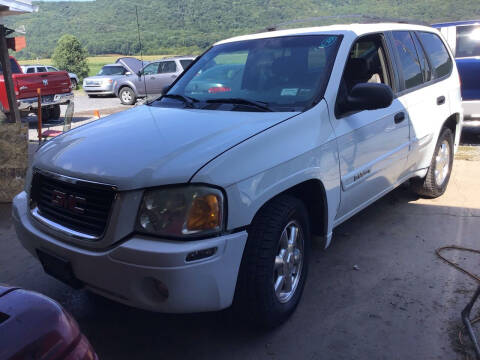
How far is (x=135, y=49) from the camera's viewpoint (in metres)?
4.66

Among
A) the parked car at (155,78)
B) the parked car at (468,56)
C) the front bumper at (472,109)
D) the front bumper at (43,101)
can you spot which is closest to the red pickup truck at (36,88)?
the front bumper at (43,101)

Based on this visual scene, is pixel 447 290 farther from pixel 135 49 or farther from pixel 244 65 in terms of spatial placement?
pixel 135 49

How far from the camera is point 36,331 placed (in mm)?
1212

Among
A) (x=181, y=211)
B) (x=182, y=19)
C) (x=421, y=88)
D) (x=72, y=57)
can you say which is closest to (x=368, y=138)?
(x=421, y=88)

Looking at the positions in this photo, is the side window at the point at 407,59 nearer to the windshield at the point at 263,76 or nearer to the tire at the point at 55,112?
the windshield at the point at 263,76

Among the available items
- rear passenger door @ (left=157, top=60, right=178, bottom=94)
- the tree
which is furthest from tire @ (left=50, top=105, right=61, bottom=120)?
the tree

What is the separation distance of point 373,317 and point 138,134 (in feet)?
6.03

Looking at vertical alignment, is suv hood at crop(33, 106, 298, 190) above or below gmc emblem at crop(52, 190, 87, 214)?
above

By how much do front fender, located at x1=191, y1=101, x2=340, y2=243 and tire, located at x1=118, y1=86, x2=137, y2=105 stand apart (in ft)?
51.5

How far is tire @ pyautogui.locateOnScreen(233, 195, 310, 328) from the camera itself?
2389 millimetres

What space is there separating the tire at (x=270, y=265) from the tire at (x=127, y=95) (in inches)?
627

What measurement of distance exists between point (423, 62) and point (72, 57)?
31.7 m

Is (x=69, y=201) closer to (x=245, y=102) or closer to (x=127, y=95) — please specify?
(x=245, y=102)

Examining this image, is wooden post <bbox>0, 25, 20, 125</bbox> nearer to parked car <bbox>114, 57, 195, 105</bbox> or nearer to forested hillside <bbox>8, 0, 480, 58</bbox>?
forested hillside <bbox>8, 0, 480, 58</bbox>
